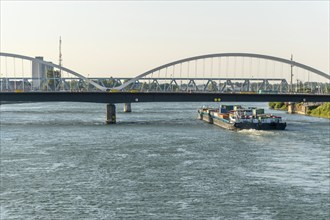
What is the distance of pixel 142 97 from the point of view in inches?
4700

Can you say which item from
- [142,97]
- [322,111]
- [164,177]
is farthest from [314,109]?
[164,177]

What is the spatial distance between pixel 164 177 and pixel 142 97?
64.9 metres

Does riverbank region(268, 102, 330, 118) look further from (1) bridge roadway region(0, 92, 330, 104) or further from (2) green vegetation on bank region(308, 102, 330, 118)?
(1) bridge roadway region(0, 92, 330, 104)

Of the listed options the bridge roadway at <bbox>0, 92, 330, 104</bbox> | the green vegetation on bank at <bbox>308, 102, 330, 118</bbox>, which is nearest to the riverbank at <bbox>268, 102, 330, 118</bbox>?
the green vegetation on bank at <bbox>308, 102, 330, 118</bbox>

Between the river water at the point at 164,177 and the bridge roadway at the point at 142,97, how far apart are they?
80.3 ft

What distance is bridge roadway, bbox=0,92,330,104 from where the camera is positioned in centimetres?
11656

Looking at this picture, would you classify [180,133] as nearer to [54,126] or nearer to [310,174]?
[54,126]

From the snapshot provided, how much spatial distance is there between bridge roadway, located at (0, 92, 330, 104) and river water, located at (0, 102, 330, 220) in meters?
24.5

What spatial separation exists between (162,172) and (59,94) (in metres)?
61.2

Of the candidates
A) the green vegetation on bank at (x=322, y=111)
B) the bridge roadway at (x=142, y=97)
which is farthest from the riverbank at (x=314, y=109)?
the bridge roadway at (x=142, y=97)

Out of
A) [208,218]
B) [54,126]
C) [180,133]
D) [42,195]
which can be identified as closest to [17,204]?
[42,195]

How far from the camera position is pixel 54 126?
112m

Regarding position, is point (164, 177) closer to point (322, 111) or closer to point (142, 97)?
point (142, 97)

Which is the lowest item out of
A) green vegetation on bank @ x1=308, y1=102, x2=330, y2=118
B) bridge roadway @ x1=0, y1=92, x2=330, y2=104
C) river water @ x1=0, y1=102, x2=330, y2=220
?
river water @ x1=0, y1=102, x2=330, y2=220
